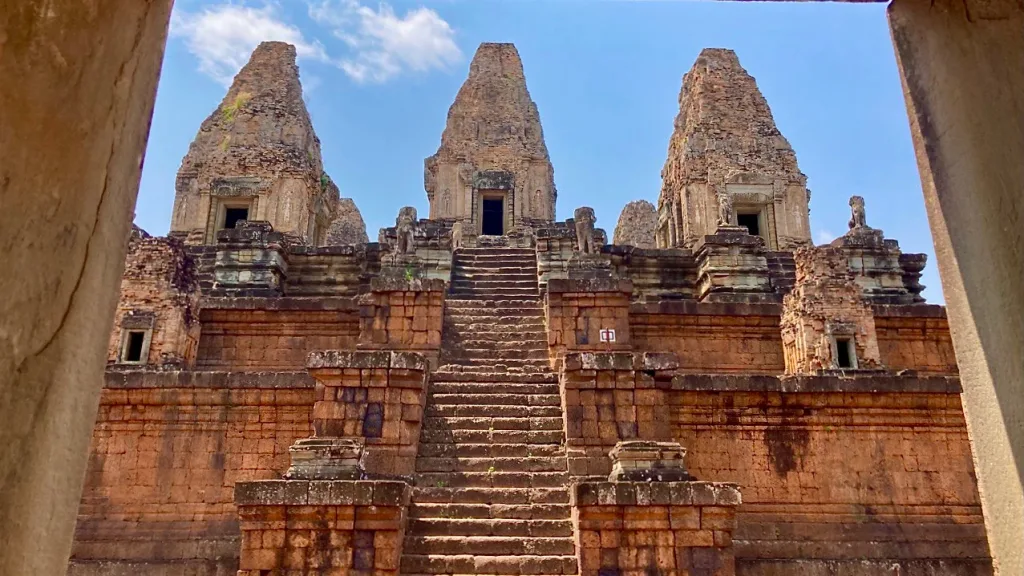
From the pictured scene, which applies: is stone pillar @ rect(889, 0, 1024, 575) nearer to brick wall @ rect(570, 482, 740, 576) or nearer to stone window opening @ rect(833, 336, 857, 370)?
brick wall @ rect(570, 482, 740, 576)

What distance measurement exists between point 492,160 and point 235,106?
924cm

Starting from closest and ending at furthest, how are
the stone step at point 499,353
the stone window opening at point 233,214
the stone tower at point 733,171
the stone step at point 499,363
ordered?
1. the stone step at point 499,363
2. the stone step at point 499,353
3. the stone tower at point 733,171
4. the stone window opening at point 233,214

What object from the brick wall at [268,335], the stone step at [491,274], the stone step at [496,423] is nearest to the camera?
the stone step at [496,423]

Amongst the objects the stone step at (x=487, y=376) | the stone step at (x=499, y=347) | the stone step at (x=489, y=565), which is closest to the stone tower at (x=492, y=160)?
the stone step at (x=499, y=347)

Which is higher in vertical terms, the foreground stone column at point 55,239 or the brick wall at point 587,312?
the brick wall at point 587,312

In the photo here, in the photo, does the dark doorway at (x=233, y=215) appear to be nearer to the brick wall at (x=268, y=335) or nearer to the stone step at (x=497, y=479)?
the brick wall at (x=268, y=335)

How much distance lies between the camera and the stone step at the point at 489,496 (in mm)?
7391

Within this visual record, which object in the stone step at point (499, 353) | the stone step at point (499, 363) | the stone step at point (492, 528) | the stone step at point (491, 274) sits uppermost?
the stone step at point (491, 274)

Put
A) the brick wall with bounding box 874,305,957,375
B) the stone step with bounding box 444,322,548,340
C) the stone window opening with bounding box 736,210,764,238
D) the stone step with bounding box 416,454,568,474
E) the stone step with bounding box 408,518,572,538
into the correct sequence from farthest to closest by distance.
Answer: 1. the stone window opening with bounding box 736,210,764,238
2. the brick wall with bounding box 874,305,957,375
3. the stone step with bounding box 444,322,548,340
4. the stone step with bounding box 416,454,568,474
5. the stone step with bounding box 408,518,572,538

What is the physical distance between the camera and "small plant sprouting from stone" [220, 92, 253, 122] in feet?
84.7

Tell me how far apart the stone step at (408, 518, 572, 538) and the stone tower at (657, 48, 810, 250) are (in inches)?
656

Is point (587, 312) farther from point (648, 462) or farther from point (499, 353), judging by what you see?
point (648, 462)

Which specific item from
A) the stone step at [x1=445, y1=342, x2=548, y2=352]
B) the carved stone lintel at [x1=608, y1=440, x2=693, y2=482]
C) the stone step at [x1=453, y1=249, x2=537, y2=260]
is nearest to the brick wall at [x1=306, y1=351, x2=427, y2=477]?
the carved stone lintel at [x1=608, y1=440, x2=693, y2=482]

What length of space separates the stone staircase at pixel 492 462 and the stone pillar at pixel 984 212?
192 inches
